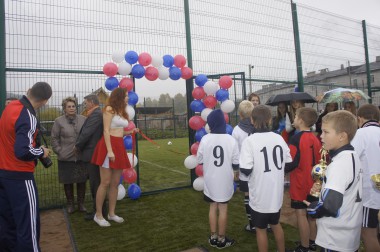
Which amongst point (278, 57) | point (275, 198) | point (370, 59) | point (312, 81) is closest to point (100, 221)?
point (275, 198)

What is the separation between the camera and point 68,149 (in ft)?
16.1

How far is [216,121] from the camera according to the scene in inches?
140

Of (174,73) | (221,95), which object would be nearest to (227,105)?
(221,95)

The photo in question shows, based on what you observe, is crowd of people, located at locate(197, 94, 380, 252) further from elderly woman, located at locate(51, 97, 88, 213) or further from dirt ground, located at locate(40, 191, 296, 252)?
Result: elderly woman, located at locate(51, 97, 88, 213)

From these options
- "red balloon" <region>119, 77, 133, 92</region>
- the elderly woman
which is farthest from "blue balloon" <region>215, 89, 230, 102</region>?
the elderly woman

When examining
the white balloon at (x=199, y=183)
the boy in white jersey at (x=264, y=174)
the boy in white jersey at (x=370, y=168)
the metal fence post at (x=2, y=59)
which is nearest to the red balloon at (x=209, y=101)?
the white balloon at (x=199, y=183)

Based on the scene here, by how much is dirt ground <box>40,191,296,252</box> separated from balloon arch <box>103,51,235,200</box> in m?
1.07

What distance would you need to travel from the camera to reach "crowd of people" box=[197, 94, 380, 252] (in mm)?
2068

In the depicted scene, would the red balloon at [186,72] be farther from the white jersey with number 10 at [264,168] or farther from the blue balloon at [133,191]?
the white jersey with number 10 at [264,168]

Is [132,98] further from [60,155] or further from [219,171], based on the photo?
[219,171]

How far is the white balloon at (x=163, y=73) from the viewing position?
5539mm

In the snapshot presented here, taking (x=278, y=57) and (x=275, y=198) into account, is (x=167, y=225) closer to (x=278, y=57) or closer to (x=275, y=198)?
(x=275, y=198)

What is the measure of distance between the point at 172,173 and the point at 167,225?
4.36 meters

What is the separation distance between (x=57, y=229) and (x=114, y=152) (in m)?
1.42
